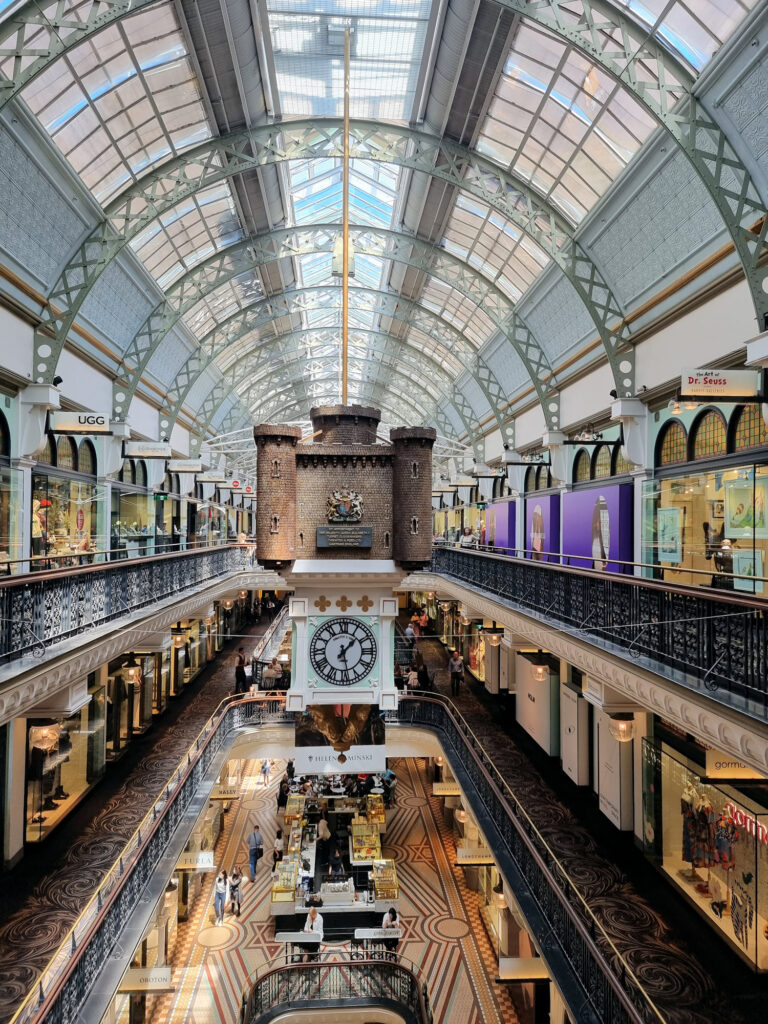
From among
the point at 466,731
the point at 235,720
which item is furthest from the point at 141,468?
the point at 466,731

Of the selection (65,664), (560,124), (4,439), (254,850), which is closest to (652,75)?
(560,124)

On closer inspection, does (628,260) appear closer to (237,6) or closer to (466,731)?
(237,6)

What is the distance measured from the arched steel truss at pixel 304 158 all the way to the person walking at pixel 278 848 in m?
16.0

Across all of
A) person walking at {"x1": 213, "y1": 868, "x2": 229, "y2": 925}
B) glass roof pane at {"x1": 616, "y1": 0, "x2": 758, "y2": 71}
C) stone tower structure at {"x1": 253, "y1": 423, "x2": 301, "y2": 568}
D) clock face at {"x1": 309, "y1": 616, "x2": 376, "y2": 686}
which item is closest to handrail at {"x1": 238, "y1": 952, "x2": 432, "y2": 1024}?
person walking at {"x1": 213, "y1": 868, "x2": 229, "y2": 925}

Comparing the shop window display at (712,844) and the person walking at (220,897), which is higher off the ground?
the shop window display at (712,844)

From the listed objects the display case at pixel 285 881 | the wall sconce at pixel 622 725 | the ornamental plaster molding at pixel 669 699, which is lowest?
the display case at pixel 285 881

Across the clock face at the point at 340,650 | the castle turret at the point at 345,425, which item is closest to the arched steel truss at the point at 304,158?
the castle turret at the point at 345,425

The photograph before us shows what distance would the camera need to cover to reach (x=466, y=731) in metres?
18.1

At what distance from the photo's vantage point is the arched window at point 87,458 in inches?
666

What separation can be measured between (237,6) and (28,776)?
15.6 metres

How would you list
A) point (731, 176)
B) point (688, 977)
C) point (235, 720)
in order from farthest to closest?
point (235, 720), point (731, 176), point (688, 977)

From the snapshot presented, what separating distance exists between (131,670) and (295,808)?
29.0 ft

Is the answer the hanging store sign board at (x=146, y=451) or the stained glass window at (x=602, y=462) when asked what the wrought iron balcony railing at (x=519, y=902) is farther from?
the stained glass window at (x=602, y=462)

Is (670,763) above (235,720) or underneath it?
above
